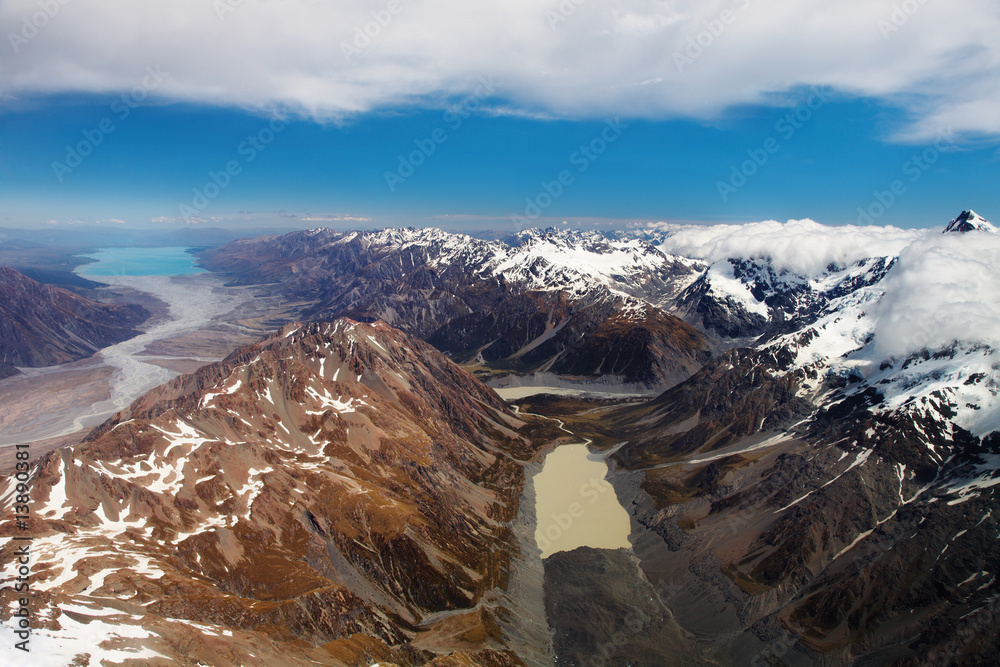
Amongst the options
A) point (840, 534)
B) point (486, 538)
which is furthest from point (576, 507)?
point (840, 534)

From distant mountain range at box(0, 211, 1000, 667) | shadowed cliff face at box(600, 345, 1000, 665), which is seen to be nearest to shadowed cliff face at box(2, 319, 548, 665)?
distant mountain range at box(0, 211, 1000, 667)

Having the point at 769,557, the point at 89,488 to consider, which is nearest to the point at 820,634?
the point at 769,557

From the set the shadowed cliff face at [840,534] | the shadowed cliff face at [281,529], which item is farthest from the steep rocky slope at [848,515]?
the shadowed cliff face at [281,529]

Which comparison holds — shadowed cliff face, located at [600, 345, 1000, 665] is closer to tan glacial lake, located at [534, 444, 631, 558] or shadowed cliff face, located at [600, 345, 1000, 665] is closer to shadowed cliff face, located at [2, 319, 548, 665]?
tan glacial lake, located at [534, 444, 631, 558]

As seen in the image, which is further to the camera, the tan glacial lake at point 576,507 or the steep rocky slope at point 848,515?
the tan glacial lake at point 576,507

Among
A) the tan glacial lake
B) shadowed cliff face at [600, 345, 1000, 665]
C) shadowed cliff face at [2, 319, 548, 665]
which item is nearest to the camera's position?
shadowed cliff face at [2, 319, 548, 665]

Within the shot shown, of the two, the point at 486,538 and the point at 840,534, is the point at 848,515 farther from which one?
the point at 486,538

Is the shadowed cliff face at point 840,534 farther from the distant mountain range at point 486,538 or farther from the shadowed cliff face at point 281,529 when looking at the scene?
the shadowed cliff face at point 281,529
